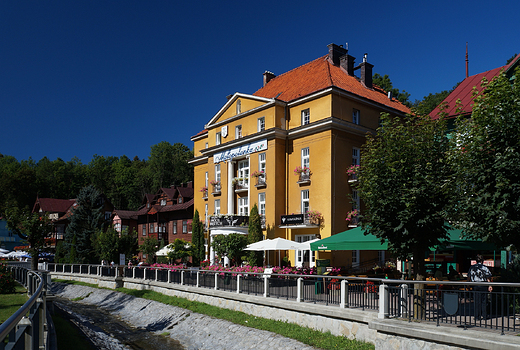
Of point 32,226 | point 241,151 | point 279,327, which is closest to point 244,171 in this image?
point 241,151

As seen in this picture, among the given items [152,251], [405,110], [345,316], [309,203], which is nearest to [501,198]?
[345,316]

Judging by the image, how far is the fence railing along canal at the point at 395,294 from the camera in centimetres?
1029

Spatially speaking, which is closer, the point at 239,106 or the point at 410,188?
the point at 410,188

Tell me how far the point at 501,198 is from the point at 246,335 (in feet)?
32.2

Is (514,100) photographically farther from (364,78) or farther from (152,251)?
(152,251)

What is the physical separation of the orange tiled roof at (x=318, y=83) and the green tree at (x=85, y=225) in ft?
82.9

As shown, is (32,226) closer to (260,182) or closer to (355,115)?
(260,182)

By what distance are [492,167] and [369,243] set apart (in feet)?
20.7

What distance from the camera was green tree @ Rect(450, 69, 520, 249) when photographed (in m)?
11.3

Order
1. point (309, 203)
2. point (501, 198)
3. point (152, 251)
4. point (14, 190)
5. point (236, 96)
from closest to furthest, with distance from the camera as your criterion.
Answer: point (501, 198) < point (309, 203) < point (236, 96) < point (152, 251) < point (14, 190)

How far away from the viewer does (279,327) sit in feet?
52.2

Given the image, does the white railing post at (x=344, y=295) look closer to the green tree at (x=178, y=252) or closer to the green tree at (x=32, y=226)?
the green tree at (x=178, y=252)

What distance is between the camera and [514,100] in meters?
11.6

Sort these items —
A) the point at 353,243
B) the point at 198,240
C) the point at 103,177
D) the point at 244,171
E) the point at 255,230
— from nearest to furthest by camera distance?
the point at 353,243, the point at 255,230, the point at 244,171, the point at 198,240, the point at 103,177
